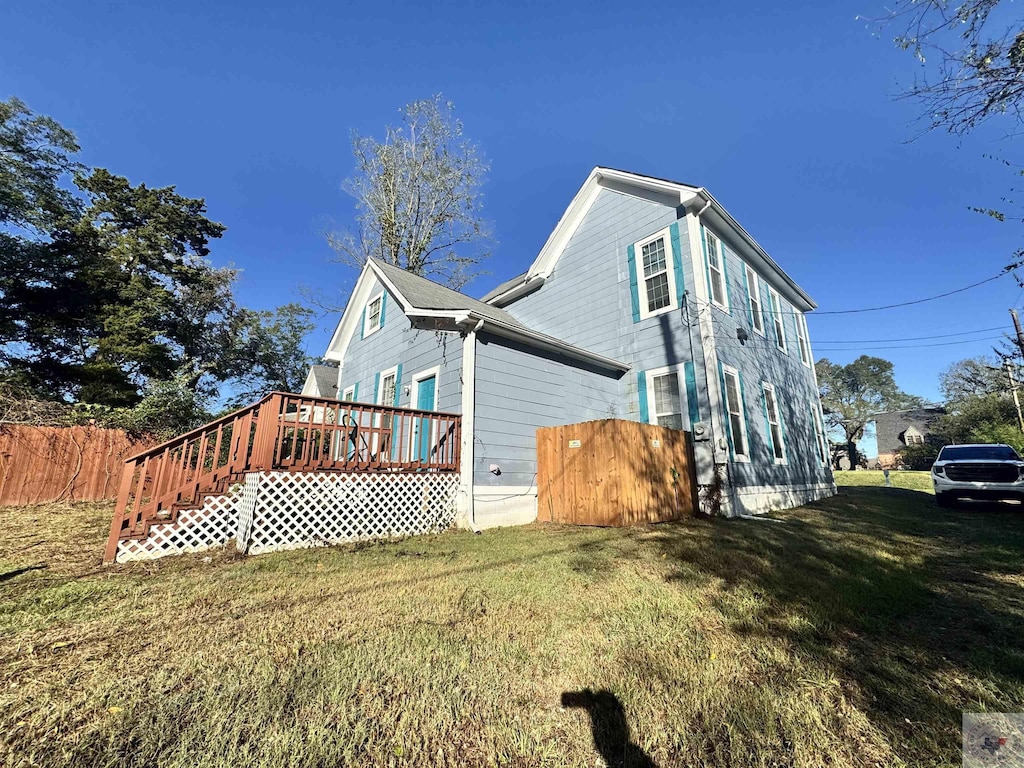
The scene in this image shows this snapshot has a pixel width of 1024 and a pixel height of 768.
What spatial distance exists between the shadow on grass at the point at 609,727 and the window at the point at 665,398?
801 centimetres

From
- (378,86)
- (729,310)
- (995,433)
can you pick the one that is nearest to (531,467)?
(729,310)

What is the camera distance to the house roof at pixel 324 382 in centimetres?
1651

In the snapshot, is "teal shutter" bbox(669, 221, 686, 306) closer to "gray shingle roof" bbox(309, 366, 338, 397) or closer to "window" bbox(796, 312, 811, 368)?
"window" bbox(796, 312, 811, 368)

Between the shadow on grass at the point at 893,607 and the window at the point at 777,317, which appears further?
the window at the point at 777,317

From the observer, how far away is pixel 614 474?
7.22 m

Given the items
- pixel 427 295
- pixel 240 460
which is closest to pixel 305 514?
pixel 240 460

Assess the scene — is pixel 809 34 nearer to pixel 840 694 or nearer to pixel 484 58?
pixel 484 58

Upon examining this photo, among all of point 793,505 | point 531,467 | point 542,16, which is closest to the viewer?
point 531,467

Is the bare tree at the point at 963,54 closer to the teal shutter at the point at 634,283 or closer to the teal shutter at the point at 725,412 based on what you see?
the teal shutter at the point at 725,412

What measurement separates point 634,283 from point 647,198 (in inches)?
93.4

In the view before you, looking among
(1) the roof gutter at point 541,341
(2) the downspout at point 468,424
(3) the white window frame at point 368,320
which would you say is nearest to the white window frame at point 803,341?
(1) the roof gutter at point 541,341

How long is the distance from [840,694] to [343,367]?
14669 millimetres

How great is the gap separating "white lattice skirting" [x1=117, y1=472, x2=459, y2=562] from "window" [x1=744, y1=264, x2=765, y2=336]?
1019 cm

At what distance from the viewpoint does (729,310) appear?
33.5 feet
